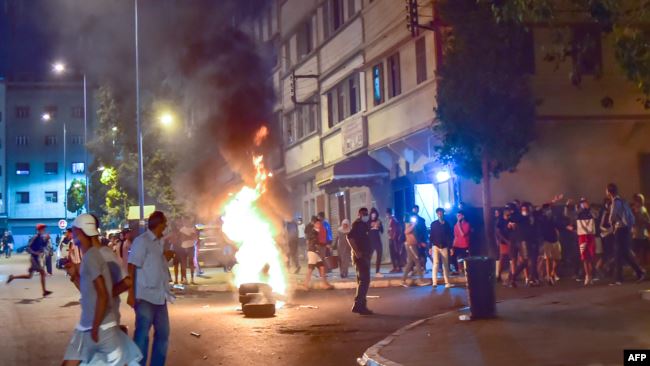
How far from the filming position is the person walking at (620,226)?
618 inches

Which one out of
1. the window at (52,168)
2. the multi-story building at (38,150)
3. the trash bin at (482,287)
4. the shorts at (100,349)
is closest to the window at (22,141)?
the multi-story building at (38,150)

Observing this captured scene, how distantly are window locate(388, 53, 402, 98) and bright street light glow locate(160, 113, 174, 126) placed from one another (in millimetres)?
18121

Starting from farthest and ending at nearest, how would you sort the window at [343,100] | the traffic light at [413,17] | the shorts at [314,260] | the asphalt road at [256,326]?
1. the window at [343,100]
2. the traffic light at [413,17]
3. the shorts at [314,260]
4. the asphalt road at [256,326]

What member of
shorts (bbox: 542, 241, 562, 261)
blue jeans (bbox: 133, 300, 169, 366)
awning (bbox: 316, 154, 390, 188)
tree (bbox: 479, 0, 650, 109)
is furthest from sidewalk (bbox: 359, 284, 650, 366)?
awning (bbox: 316, 154, 390, 188)

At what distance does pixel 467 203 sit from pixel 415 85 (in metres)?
3.98

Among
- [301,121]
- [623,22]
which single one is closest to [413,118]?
[623,22]

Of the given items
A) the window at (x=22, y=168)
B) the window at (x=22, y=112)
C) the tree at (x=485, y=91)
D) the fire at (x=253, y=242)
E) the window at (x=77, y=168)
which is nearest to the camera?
the tree at (x=485, y=91)

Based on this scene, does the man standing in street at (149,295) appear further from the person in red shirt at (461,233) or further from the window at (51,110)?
the window at (51,110)

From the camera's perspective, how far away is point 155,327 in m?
7.87

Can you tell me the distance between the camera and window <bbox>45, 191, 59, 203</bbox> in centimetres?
9025

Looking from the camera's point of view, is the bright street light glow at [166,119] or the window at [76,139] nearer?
the bright street light glow at [166,119]

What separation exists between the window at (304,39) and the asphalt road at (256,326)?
1768 cm

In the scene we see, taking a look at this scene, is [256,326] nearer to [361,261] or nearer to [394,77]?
[361,261]

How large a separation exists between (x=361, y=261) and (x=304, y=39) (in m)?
22.9
